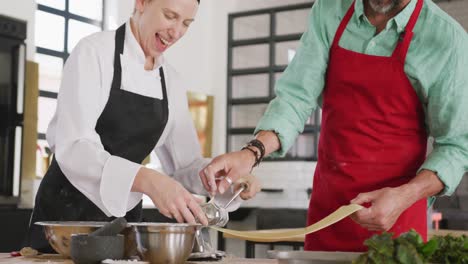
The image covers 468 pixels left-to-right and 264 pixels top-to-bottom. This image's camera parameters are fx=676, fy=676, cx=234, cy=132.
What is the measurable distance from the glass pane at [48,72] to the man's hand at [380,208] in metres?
4.93

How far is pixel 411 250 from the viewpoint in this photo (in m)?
1.02

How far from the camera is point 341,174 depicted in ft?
6.63

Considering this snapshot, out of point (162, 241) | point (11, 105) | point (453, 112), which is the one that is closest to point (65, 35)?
point (11, 105)

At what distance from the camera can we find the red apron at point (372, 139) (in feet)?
6.44

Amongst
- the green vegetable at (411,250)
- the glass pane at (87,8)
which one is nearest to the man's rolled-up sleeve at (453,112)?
the green vegetable at (411,250)

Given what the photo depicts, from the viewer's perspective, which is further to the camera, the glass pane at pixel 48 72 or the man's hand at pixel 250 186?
the glass pane at pixel 48 72

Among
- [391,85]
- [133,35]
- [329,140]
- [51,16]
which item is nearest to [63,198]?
[133,35]

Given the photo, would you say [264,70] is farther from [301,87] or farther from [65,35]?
[301,87]

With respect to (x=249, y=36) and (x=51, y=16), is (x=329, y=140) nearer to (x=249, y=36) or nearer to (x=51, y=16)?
(x=51, y=16)

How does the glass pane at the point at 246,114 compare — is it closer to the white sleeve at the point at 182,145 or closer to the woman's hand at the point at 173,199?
the white sleeve at the point at 182,145

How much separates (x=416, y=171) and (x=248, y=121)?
638 centimetres

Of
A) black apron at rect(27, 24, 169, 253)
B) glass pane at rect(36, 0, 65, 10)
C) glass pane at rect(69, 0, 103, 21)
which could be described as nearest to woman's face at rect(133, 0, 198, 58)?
black apron at rect(27, 24, 169, 253)

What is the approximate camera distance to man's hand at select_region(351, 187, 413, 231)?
161 cm

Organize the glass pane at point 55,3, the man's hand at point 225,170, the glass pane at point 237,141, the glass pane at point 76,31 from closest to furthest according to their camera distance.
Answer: the man's hand at point 225,170 < the glass pane at point 55,3 < the glass pane at point 76,31 < the glass pane at point 237,141
